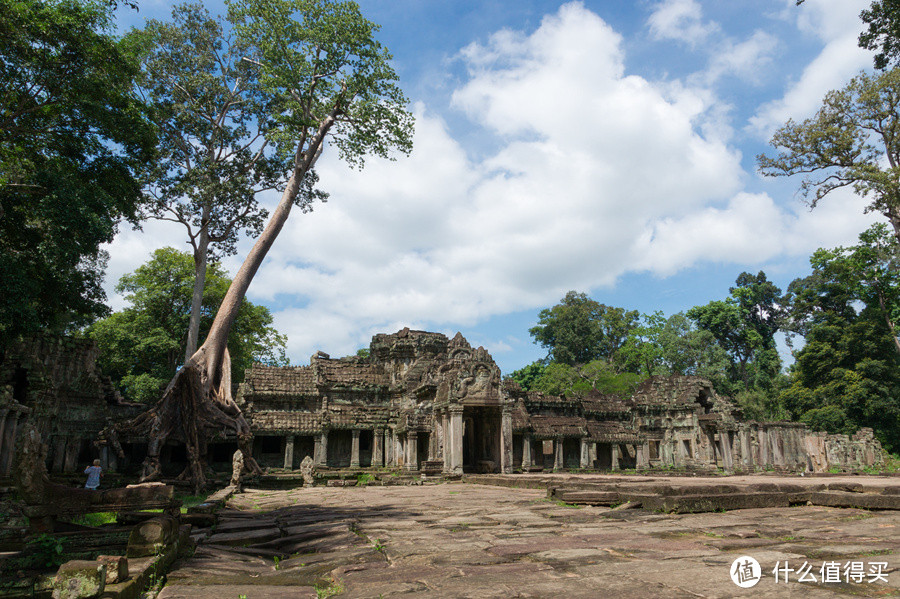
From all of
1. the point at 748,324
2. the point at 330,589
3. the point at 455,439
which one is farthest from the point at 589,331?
the point at 330,589

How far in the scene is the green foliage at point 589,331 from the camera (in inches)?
2467

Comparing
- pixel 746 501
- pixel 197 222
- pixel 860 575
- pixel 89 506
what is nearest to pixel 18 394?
pixel 197 222

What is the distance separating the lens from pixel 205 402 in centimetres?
2125

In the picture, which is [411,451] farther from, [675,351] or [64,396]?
[675,351]

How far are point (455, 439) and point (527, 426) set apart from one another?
388 inches

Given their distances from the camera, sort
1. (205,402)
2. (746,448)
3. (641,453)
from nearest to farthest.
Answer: (205,402) < (746,448) < (641,453)

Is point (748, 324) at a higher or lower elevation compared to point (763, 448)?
higher

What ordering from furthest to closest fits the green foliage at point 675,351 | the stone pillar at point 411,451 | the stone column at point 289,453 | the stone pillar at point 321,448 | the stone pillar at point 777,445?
the green foliage at point 675,351 → the stone pillar at point 777,445 → the stone pillar at point 321,448 → the stone column at point 289,453 → the stone pillar at point 411,451

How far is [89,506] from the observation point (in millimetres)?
5238

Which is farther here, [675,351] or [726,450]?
[675,351]

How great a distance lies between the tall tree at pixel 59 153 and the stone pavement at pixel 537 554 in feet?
38.4

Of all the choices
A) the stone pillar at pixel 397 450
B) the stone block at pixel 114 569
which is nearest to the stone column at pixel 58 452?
the stone pillar at pixel 397 450

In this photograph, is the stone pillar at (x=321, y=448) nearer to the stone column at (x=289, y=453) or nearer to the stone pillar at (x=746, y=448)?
the stone column at (x=289, y=453)

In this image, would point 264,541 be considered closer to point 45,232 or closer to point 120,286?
point 45,232
